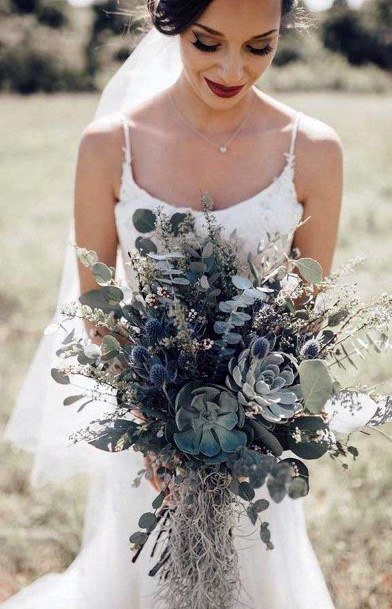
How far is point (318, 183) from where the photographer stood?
2168mm

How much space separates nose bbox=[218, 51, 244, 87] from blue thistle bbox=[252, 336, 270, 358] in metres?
0.82

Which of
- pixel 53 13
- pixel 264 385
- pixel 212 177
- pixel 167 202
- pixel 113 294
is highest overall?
pixel 53 13

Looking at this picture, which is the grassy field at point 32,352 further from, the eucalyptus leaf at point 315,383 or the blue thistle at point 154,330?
the blue thistle at point 154,330

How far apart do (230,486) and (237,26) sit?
45.7 inches

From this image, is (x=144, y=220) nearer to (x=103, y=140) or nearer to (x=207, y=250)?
(x=207, y=250)

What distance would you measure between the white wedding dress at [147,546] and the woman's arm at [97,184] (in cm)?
4

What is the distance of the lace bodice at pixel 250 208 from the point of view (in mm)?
2129

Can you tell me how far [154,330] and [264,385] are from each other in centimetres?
26

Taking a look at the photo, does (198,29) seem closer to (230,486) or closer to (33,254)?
(230,486)

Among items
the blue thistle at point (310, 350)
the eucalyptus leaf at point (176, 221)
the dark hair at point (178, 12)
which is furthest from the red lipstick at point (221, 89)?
the blue thistle at point (310, 350)

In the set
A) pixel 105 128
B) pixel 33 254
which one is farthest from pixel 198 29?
pixel 33 254

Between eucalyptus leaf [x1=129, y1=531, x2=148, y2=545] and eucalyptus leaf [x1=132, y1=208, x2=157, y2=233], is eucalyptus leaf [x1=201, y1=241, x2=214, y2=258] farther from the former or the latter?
eucalyptus leaf [x1=129, y1=531, x2=148, y2=545]

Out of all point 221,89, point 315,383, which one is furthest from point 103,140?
point 315,383

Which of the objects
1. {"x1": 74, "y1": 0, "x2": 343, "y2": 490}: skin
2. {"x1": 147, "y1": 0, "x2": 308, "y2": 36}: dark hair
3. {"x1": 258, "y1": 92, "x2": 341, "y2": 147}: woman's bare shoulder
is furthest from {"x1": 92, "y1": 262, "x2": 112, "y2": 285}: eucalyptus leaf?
{"x1": 258, "y1": 92, "x2": 341, "y2": 147}: woman's bare shoulder
